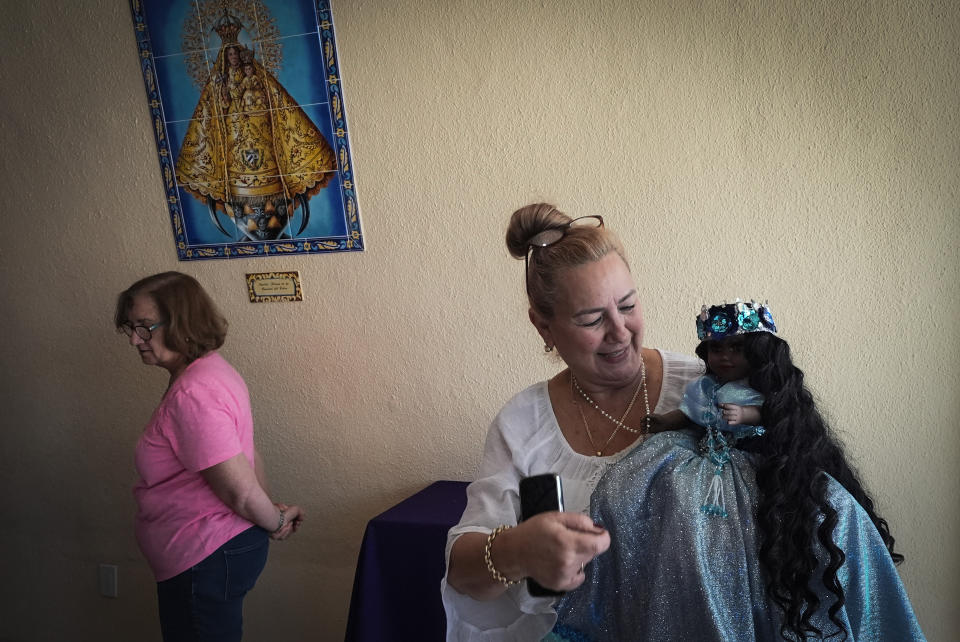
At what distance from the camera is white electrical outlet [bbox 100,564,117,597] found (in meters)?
3.40

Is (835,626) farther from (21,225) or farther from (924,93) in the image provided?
(21,225)

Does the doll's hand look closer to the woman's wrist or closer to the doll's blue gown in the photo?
the doll's blue gown

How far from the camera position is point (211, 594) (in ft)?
7.44

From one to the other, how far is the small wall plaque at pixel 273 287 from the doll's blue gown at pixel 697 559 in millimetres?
1859

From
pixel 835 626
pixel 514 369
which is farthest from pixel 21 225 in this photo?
pixel 835 626

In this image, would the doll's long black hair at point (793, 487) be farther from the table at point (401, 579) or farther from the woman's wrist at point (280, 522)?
the woman's wrist at point (280, 522)

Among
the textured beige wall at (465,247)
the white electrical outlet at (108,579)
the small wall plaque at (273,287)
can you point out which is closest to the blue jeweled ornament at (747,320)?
the textured beige wall at (465,247)

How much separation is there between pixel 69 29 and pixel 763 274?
2.82 m

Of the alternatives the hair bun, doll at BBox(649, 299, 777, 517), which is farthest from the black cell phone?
the hair bun

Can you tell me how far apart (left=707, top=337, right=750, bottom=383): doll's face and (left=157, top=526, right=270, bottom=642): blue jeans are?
1.66 m

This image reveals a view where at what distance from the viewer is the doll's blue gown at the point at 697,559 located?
1147 millimetres

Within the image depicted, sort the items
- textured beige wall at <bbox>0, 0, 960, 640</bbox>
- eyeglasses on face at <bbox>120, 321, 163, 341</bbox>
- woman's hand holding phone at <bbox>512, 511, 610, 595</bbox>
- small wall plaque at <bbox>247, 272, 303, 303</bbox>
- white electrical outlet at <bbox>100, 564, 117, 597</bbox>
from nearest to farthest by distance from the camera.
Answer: woman's hand holding phone at <bbox>512, 511, 610, 595</bbox> → textured beige wall at <bbox>0, 0, 960, 640</bbox> → eyeglasses on face at <bbox>120, 321, 163, 341</bbox> → small wall plaque at <bbox>247, 272, 303, 303</bbox> → white electrical outlet at <bbox>100, 564, 117, 597</bbox>

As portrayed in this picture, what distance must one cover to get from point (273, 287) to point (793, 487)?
87.4 inches

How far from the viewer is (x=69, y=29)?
9.71ft
